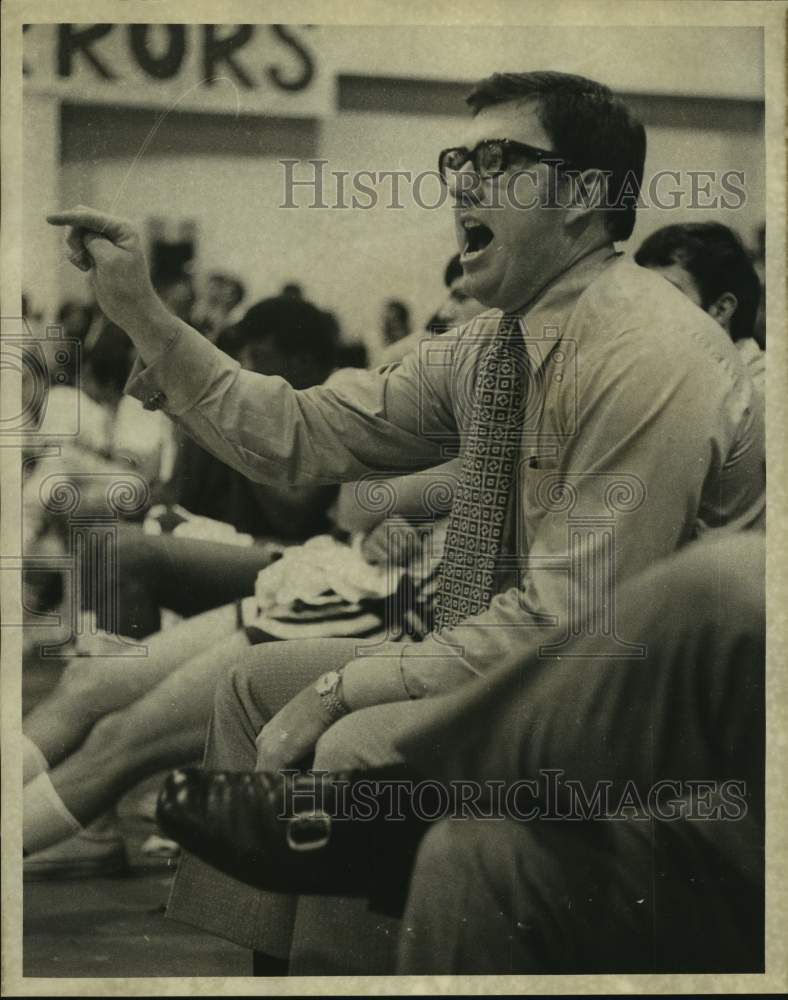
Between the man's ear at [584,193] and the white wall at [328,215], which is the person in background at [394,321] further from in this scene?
the man's ear at [584,193]

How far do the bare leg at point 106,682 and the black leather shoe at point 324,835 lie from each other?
43 cm

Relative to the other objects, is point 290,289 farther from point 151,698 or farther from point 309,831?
point 309,831

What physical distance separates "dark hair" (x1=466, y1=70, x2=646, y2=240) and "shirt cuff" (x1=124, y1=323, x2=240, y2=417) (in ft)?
3.73

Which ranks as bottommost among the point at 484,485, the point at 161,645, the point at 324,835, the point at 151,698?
the point at 324,835

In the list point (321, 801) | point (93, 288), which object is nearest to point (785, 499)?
point (321, 801)

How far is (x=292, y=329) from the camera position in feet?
11.7

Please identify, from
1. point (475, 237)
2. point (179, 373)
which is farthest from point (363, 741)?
point (475, 237)

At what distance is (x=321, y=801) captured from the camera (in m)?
Answer: 3.49

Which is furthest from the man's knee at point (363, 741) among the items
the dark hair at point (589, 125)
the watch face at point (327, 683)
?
the dark hair at point (589, 125)

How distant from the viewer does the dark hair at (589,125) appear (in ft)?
11.6

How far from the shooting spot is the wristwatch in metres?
3.49

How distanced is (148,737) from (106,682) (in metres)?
0.22

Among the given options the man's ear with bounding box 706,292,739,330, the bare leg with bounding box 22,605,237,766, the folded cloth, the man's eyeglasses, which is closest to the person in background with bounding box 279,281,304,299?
the man's eyeglasses

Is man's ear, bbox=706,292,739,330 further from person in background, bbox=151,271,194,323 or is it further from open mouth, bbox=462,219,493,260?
person in background, bbox=151,271,194,323
